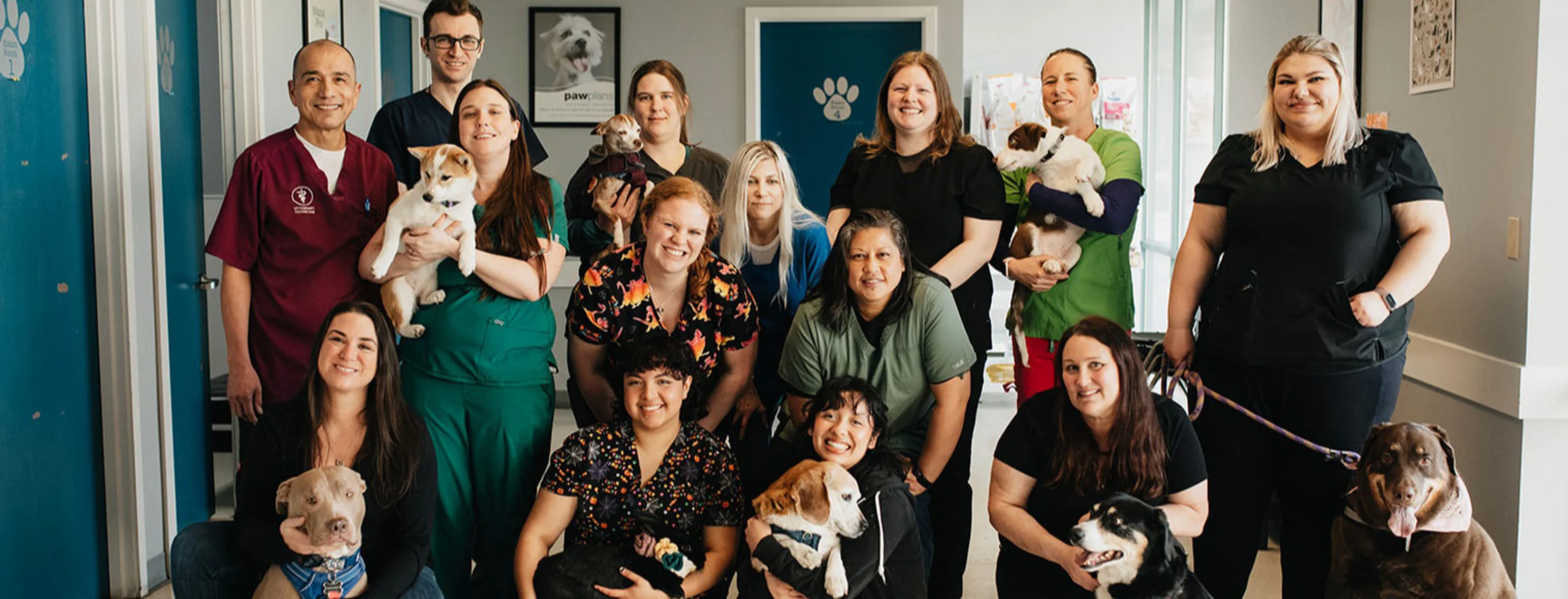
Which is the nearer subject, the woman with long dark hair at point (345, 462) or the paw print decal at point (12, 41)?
the woman with long dark hair at point (345, 462)

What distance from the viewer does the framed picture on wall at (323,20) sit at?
3.91 metres

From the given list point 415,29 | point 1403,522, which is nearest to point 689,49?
point 415,29

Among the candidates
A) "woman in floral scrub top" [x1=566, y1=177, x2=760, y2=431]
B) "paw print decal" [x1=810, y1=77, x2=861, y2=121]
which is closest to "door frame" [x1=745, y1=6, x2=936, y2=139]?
"paw print decal" [x1=810, y1=77, x2=861, y2=121]

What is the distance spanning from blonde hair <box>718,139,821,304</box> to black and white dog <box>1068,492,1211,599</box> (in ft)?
3.06

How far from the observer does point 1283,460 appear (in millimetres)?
2434

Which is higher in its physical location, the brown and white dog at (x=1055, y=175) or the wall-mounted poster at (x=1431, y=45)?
the wall-mounted poster at (x=1431, y=45)

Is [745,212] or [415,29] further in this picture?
[415,29]

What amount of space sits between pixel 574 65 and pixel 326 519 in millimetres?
3939

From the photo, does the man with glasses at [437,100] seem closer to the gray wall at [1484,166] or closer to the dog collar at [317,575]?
the dog collar at [317,575]

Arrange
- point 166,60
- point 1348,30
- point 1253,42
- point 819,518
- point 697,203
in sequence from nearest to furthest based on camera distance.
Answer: point 819,518
point 697,203
point 166,60
point 1348,30
point 1253,42

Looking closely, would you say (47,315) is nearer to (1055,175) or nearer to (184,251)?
(184,251)

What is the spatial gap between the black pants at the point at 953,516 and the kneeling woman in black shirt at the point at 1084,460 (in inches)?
14.2

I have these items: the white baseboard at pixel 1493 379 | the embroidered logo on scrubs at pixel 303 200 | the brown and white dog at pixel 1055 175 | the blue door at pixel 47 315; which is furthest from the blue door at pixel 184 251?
the white baseboard at pixel 1493 379

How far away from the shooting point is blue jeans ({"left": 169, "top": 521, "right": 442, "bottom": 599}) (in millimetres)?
2193
